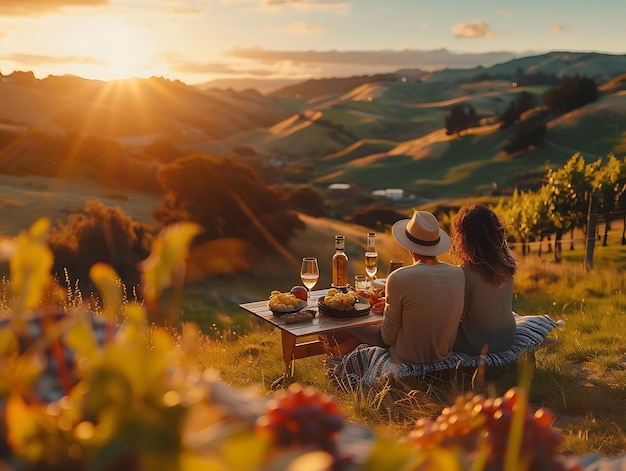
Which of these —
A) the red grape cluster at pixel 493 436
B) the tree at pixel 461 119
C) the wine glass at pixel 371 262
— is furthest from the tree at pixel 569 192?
the tree at pixel 461 119

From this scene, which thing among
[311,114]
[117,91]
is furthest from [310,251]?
[311,114]

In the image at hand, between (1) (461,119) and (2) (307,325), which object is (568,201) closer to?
(2) (307,325)

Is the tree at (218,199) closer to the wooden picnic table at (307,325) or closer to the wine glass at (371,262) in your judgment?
the wooden picnic table at (307,325)

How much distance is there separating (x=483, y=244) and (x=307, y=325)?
1.34 meters

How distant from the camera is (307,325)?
4.53 m

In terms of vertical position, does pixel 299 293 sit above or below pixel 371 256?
below

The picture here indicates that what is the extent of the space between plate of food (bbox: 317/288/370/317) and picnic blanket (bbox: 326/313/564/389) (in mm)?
274

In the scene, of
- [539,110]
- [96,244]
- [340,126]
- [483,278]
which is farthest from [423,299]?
[340,126]

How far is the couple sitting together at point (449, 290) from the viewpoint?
4172 mm

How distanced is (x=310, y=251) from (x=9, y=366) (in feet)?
63.9

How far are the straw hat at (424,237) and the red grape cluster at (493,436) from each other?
10.1ft

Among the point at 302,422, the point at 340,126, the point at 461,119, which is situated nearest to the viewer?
the point at 302,422

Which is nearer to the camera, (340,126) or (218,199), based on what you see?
(218,199)

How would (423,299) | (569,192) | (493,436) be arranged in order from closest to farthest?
(493,436) < (423,299) < (569,192)
